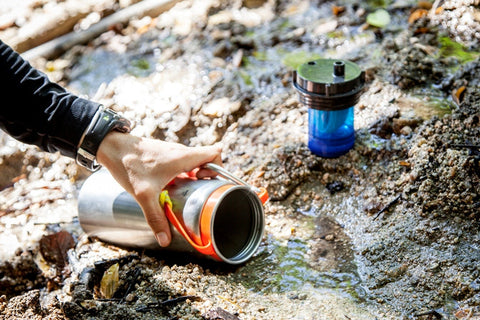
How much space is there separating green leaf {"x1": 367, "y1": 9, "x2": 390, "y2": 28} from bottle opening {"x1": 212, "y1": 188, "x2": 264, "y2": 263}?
2356mm

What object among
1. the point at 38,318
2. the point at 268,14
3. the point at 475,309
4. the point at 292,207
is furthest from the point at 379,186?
the point at 268,14

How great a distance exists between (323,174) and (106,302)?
1.48 m

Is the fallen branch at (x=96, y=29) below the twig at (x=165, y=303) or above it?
below

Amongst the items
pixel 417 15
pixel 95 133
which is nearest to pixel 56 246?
pixel 95 133

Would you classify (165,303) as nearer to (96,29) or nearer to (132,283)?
(132,283)

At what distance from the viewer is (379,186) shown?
3016 millimetres

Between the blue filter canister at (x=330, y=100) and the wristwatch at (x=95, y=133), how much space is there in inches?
45.6

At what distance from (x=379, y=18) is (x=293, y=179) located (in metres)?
2.03

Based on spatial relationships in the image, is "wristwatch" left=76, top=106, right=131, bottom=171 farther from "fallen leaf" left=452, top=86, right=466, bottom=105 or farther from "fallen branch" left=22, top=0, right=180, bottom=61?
"fallen branch" left=22, top=0, right=180, bottom=61

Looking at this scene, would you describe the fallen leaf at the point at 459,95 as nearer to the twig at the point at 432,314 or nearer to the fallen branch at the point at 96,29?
the twig at the point at 432,314

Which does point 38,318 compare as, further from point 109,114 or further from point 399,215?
point 399,215

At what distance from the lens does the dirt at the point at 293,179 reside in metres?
2.48

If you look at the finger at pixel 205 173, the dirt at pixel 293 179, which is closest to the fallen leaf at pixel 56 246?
the dirt at pixel 293 179

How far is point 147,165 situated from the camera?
2406 mm
